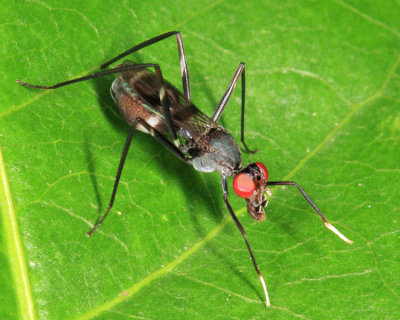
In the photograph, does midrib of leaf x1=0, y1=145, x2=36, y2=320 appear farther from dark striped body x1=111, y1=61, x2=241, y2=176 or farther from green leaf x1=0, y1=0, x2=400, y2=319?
dark striped body x1=111, y1=61, x2=241, y2=176

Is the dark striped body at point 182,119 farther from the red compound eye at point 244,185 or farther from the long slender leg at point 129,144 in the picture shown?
the red compound eye at point 244,185

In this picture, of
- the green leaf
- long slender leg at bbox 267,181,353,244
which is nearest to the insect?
long slender leg at bbox 267,181,353,244

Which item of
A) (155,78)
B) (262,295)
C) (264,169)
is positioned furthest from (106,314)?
(155,78)

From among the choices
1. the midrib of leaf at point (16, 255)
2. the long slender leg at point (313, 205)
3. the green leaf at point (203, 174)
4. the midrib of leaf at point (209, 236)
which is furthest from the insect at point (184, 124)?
the midrib of leaf at point (16, 255)

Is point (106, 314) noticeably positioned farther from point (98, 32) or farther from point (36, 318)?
point (98, 32)

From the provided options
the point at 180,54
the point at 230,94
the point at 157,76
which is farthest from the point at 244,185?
the point at 180,54

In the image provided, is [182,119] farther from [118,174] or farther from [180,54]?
[118,174]
